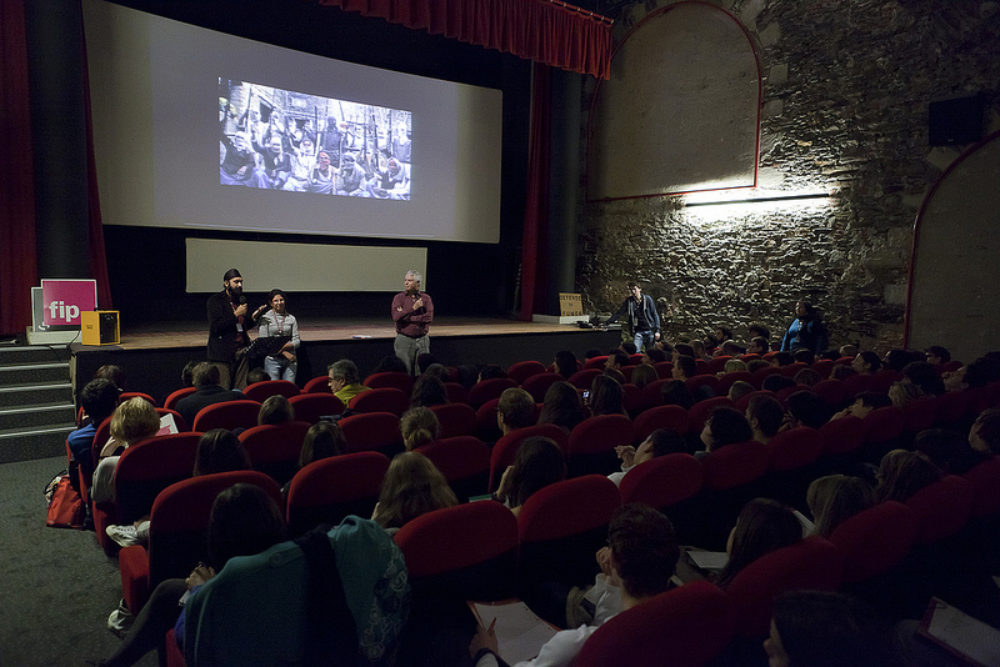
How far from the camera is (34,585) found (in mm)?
2701

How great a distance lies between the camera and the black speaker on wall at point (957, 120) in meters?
6.56

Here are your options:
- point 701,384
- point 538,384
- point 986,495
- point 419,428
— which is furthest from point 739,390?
point 419,428

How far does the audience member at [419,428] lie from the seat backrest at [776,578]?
5.19 ft

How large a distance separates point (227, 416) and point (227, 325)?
2162 mm

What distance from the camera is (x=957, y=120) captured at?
Answer: 669 centimetres

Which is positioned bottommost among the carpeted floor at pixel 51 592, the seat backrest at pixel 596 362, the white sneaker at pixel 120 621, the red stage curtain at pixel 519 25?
the carpeted floor at pixel 51 592

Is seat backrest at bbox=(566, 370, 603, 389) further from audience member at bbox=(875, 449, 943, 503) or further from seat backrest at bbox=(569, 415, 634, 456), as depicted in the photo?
audience member at bbox=(875, 449, 943, 503)

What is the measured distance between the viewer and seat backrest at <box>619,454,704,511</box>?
2227 mm

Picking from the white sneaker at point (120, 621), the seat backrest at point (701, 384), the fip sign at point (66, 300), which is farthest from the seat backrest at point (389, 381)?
the fip sign at point (66, 300)

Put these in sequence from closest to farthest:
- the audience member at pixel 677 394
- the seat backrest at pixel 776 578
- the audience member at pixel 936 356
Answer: the seat backrest at pixel 776 578, the audience member at pixel 677 394, the audience member at pixel 936 356

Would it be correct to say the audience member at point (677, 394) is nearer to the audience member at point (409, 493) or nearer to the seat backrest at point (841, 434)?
the seat backrest at point (841, 434)

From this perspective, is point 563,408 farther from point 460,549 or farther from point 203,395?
point 203,395

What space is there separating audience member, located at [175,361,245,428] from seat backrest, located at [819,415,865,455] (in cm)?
335

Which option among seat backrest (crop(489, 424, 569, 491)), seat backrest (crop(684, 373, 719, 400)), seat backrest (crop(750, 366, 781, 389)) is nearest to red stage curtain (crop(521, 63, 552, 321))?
seat backrest (crop(750, 366, 781, 389))
